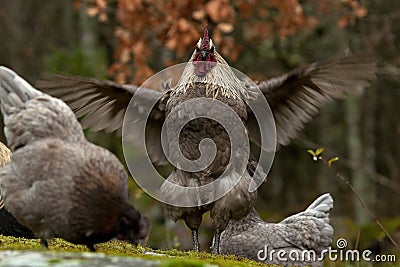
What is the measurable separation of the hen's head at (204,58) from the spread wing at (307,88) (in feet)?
1.94

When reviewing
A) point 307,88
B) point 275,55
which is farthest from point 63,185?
point 275,55

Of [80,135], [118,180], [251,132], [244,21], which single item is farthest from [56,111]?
[244,21]

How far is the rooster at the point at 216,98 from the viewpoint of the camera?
703 centimetres

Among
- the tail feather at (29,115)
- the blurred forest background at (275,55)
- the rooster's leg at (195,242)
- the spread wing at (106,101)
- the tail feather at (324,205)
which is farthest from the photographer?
the blurred forest background at (275,55)

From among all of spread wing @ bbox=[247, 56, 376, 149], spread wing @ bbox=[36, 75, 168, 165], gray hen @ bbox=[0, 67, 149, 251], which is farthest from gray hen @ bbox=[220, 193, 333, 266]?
gray hen @ bbox=[0, 67, 149, 251]

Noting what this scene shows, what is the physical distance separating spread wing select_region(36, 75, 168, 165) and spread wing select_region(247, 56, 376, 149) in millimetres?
1040

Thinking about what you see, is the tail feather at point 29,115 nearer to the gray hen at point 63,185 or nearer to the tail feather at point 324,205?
the gray hen at point 63,185

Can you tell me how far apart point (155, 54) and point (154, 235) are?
24.9ft

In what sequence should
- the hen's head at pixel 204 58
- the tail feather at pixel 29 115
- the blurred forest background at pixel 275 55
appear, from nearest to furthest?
the tail feather at pixel 29 115
the hen's head at pixel 204 58
the blurred forest background at pixel 275 55

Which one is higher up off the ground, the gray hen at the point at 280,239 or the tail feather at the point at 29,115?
the tail feather at the point at 29,115

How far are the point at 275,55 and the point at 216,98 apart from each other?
1360 cm

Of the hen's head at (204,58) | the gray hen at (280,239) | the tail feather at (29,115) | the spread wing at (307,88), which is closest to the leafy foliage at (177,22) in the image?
the spread wing at (307,88)

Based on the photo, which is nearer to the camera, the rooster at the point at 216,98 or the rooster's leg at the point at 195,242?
the rooster at the point at 216,98

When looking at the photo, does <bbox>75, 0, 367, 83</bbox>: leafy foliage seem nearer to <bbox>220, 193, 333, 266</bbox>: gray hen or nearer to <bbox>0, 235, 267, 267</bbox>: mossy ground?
<bbox>220, 193, 333, 266</bbox>: gray hen
